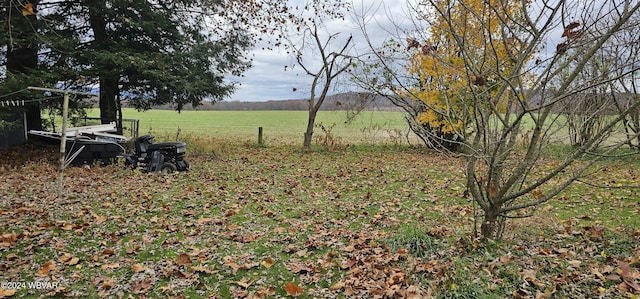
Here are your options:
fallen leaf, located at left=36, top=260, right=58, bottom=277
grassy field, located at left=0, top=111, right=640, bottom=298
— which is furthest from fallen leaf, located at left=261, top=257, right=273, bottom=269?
fallen leaf, located at left=36, top=260, right=58, bottom=277

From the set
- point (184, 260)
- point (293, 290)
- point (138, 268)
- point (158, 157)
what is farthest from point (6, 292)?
point (158, 157)

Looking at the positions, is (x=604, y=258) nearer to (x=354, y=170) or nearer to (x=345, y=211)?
(x=345, y=211)

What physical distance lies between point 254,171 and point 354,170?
2.72m

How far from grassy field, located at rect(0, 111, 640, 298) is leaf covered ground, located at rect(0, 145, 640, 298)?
0.06ft

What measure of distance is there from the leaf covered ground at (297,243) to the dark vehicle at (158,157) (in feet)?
2.48

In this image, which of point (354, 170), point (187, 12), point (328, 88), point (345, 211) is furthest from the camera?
point (328, 88)

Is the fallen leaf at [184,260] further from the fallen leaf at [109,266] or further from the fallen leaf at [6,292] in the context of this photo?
the fallen leaf at [6,292]

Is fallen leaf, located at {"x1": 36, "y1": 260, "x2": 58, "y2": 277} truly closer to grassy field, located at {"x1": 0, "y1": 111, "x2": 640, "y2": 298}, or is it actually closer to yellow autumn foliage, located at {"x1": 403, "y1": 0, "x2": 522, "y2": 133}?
grassy field, located at {"x1": 0, "y1": 111, "x2": 640, "y2": 298}

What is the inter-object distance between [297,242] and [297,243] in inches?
1.4

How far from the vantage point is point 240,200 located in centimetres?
686

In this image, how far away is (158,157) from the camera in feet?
29.3

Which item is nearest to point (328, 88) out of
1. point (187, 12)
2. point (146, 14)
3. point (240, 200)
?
point (187, 12)

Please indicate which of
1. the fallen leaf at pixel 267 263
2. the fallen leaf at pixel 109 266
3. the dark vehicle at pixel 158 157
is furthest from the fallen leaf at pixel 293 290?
the dark vehicle at pixel 158 157

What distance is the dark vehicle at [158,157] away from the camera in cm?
895
